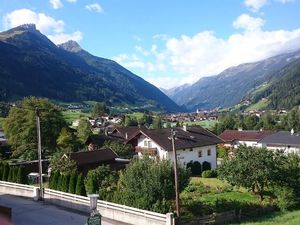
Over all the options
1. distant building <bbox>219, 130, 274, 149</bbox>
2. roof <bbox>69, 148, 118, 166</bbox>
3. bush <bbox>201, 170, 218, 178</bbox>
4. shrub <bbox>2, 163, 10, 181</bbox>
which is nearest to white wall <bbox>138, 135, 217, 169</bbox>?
bush <bbox>201, 170, 218, 178</bbox>

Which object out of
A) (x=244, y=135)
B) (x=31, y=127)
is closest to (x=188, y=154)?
(x=31, y=127)

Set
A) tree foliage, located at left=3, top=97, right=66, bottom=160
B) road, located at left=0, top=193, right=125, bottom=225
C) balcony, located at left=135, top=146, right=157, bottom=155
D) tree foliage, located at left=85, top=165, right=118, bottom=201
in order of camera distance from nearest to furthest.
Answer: road, located at left=0, top=193, right=125, bottom=225
tree foliage, located at left=85, top=165, right=118, bottom=201
balcony, located at left=135, top=146, right=157, bottom=155
tree foliage, located at left=3, top=97, right=66, bottom=160

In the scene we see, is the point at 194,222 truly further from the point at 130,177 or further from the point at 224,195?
the point at 224,195

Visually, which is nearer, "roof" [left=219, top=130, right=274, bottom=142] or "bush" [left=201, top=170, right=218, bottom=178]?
"bush" [left=201, top=170, right=218, bottom=178]

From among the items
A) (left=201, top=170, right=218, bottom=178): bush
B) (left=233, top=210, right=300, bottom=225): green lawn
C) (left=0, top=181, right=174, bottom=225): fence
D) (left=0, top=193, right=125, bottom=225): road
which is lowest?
(left=233, top=210, right=300, bottom=225): green lawn

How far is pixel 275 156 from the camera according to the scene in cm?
3950

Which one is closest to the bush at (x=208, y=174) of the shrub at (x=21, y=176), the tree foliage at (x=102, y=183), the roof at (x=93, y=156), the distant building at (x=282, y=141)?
the roof at (x=93, y=156)

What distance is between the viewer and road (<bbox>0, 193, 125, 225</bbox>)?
2765cm

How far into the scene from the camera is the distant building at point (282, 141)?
307ft

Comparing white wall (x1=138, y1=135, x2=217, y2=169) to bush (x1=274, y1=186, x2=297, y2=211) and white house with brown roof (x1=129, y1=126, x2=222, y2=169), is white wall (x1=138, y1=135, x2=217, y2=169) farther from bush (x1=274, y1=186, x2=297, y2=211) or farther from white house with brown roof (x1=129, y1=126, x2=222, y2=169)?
bush (x1=274, y1=186, x2=297, y2=211)

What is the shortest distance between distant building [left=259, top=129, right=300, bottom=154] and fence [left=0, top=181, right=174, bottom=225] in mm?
66255

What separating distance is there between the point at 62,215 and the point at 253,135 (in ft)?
289

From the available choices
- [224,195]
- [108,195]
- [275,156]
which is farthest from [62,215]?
[275,156]

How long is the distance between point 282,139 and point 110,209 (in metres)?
76.3
